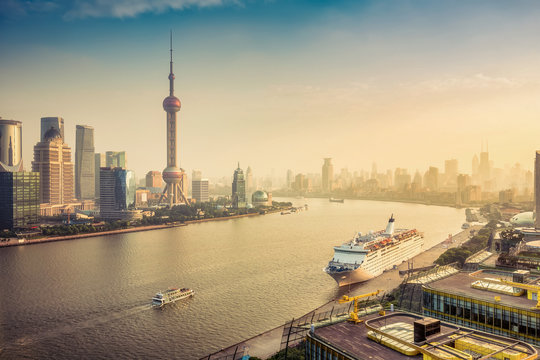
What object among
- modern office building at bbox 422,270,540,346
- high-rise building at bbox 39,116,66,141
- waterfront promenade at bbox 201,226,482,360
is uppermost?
high-rise building at bbox 39,116,66,141

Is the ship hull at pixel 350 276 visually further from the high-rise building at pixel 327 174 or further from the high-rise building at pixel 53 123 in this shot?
the high-rise building at pixel 327 174

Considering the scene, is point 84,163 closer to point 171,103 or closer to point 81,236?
point 171,103

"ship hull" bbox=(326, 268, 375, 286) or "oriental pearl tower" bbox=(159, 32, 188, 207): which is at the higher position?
"oriental pearl tower" bbox=(159, 32, 188, 207)

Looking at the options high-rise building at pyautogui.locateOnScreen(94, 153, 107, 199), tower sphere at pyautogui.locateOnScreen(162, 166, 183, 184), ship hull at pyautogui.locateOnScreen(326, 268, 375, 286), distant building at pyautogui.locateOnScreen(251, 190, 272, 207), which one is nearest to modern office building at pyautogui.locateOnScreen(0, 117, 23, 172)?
tower sphere at pyautogui.locateOnScreen(162, 166, 183, 184)

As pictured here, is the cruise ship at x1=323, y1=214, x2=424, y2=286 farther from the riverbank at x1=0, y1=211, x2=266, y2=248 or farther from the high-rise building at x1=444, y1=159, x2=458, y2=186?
the high-rise building at x1=444, y1=159, x2=458, y2=186

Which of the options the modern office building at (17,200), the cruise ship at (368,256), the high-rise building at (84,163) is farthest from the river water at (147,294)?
the high-rise building at (84,163)

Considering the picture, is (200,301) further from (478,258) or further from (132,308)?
(478,258)

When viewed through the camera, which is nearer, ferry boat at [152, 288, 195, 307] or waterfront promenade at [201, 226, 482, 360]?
waterfront promenade at [201, 226, 482, 360]
